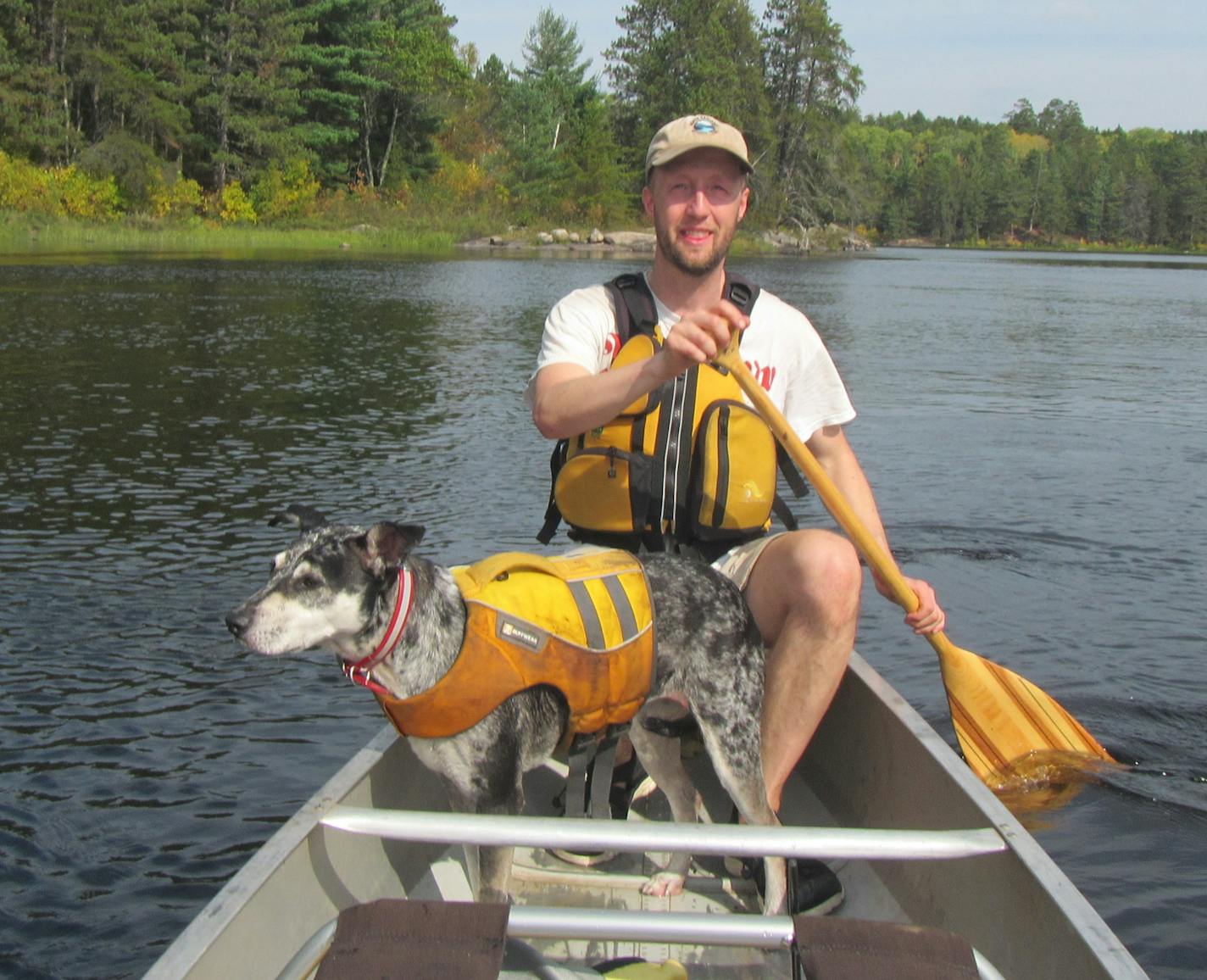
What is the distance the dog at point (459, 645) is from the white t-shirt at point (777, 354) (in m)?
0.94

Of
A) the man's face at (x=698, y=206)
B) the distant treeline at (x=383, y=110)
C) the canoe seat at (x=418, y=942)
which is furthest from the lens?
the distant treeline at (x=383, y=110)

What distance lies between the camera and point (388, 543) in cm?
364

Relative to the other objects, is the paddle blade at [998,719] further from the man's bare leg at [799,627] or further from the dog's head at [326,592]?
the dog's head at [326,592]

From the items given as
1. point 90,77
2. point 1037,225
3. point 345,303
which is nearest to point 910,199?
point 1037,225

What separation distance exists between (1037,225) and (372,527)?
635 ft

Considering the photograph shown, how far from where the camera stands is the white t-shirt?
15.9ft

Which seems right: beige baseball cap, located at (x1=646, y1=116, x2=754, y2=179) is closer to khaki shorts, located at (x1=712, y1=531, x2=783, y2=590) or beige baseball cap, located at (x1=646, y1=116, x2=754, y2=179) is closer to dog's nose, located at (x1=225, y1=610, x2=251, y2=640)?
khaki shorts, located at (x1=712, y1=531, x2=783, y2=590)

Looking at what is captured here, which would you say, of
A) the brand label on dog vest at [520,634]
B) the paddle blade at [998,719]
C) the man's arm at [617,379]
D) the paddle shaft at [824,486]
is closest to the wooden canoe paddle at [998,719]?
the paddle blade at [998,719]

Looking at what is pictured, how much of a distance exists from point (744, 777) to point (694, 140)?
2.28m

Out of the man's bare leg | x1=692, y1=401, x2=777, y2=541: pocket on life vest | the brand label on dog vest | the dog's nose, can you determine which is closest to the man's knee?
the man's bare leg

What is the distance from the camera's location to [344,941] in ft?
9.61

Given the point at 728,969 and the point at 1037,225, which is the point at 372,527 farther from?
the point at 1037,225

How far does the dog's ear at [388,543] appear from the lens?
11.8 ft

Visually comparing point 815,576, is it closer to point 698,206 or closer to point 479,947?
point 698,206
